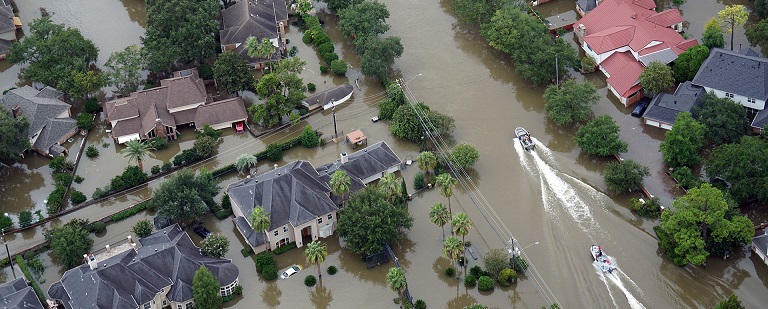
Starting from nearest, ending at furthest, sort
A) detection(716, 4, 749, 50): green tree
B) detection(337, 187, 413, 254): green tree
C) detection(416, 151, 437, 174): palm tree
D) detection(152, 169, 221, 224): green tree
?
detection(337, 187, 413, 254): green tree
detection(152, 169, 221, 224): green tree
detection(416, 151, 437, 174): palm tree
detection(716, 4, 749, 50): green tree

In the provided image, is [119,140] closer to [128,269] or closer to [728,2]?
[128,269]

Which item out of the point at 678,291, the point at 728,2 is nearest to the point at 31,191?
the point at 678,291

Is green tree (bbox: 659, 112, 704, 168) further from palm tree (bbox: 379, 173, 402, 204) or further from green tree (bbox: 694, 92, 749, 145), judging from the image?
palm tree (bbox: 379, 173, 402, 204)

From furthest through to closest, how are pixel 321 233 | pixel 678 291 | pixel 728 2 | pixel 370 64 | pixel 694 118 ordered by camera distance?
pixel 728 2, pixel 370 64, pixel 694 118, pixel 321 233, pixel 678 291

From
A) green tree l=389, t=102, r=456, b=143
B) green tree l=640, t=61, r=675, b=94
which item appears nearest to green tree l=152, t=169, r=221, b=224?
green tree l=389, t=102, r=456, b=143

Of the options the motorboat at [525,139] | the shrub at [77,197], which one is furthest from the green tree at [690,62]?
the shrub at [77,197]

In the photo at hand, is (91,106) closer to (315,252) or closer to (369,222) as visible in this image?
(315,252)
